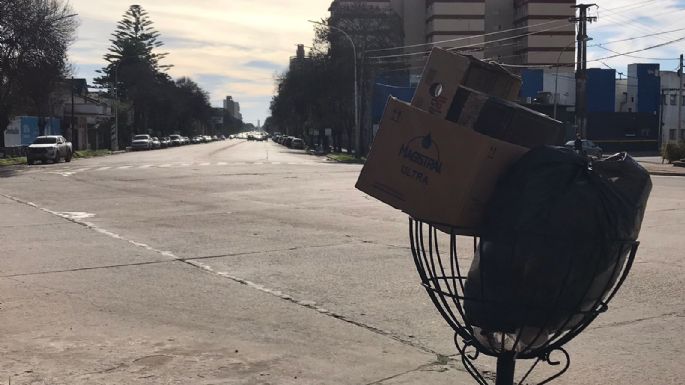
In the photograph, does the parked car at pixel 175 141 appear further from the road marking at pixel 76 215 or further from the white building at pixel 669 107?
the road marking at pixel 76 215

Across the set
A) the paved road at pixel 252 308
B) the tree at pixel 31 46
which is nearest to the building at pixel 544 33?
the tree at pixel 31 46

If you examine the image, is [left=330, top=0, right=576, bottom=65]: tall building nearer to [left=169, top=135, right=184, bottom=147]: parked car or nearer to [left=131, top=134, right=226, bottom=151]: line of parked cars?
[left=169, top=135, right=184, bottom=147]: parked car

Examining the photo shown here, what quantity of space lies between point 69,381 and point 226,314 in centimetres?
190

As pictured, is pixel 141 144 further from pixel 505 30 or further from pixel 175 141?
pixel 505 30

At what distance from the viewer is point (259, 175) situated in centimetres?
2769

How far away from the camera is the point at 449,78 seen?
267 centimetres

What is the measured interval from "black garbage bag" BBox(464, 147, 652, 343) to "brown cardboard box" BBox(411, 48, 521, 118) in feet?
1.33

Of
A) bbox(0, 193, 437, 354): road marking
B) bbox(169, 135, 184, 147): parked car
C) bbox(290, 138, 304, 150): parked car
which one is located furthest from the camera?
bbox(169, 135, 184, 147): parked car

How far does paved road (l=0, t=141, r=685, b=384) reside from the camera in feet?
15.4

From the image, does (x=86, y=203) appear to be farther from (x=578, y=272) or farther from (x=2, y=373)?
(x=578, y=272)

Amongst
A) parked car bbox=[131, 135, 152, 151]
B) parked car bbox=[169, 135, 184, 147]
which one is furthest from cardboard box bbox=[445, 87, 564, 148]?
parked car bbox=[169, 135, 184, 147]

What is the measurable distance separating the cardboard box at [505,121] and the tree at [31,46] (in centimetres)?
4175

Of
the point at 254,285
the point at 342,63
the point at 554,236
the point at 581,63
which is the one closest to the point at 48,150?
the point at 342,63

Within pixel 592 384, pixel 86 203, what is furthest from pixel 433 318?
pixel 86 203
